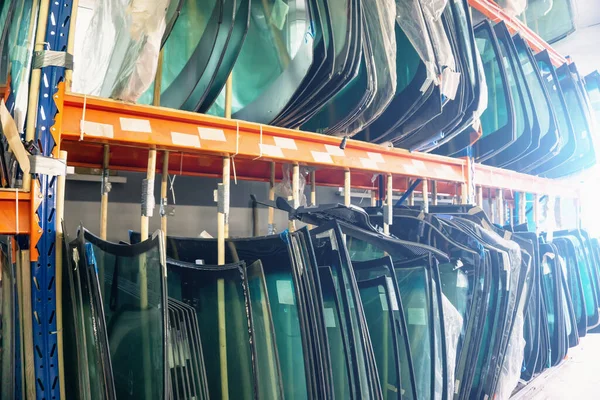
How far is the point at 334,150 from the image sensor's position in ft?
5.30

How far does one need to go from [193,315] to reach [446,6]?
5.71 ft

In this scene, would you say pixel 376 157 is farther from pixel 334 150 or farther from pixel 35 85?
pixel 35 85

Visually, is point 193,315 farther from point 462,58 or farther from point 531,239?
point 531,239

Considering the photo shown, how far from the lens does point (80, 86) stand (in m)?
1.70

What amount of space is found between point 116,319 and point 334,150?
3.12ft

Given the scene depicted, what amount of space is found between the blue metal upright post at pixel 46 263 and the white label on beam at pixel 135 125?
6.4 inches

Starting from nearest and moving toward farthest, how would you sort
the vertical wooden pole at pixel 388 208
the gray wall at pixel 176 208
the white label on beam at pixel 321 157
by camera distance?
the white label on beam at pixel 321 157, the vertical wooden pole at pixel 388 208, the gray wall at pixel 176 208

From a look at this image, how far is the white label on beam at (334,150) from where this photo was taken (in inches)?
63.0

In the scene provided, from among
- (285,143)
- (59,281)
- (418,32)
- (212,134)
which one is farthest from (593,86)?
(59,281)

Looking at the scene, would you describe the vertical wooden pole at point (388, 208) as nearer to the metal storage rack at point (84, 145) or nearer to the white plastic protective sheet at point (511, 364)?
the metal storage rack at point (84, 145)

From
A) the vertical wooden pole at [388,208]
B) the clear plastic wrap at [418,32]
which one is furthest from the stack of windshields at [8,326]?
the clear plastic wrap at [418,32]

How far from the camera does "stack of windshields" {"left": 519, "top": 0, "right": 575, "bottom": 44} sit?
11.6 ft

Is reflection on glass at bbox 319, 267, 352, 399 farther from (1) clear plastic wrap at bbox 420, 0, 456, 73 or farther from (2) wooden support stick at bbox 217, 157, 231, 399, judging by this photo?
(1) clear plastic wrap at bbox 420, 0, 456, 73

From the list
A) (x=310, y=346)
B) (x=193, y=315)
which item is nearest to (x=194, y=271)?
(x=193, y=315)
